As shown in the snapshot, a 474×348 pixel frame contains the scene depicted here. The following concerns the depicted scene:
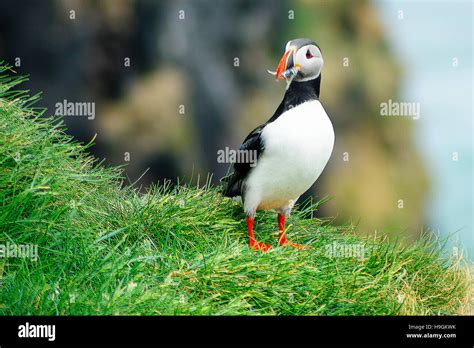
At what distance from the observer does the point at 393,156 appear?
9.48m

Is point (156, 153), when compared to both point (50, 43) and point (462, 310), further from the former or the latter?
point (462, 310)

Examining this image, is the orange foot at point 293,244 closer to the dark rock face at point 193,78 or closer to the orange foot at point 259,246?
the orange foot at point 259,246

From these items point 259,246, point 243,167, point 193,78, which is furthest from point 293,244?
point 193,78

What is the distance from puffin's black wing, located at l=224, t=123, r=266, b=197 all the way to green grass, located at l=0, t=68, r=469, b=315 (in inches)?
5.9

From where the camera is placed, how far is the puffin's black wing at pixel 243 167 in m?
4.26

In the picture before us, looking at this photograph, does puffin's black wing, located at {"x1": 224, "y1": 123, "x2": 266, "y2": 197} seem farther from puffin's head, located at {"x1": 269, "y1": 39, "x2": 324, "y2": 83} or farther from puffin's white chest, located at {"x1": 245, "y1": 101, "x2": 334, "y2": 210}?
puffin's head, located at {"x1": 269, "y1": 39, "x2": 324, "y2": 83}

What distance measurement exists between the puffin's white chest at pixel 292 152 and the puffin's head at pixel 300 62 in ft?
0.58

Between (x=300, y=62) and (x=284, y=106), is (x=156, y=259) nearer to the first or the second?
(x=284, y=106)

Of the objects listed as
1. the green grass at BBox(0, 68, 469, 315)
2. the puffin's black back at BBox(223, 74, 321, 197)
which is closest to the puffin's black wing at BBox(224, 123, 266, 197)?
the puffin's black back at BBox(223, 74, 321, 197)

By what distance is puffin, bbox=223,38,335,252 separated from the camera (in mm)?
4090

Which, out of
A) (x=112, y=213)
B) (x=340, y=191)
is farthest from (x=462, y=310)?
(x=340, y=191)

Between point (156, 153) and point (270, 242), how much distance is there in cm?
389

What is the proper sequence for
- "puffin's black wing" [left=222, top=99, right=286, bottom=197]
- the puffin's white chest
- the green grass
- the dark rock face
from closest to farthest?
the green grass < the puffin's white chest < "puffin's black wing" [left=222, top=99, right=286, bottom=197] < the dark rock face

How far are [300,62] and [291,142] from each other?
1.53 feet
